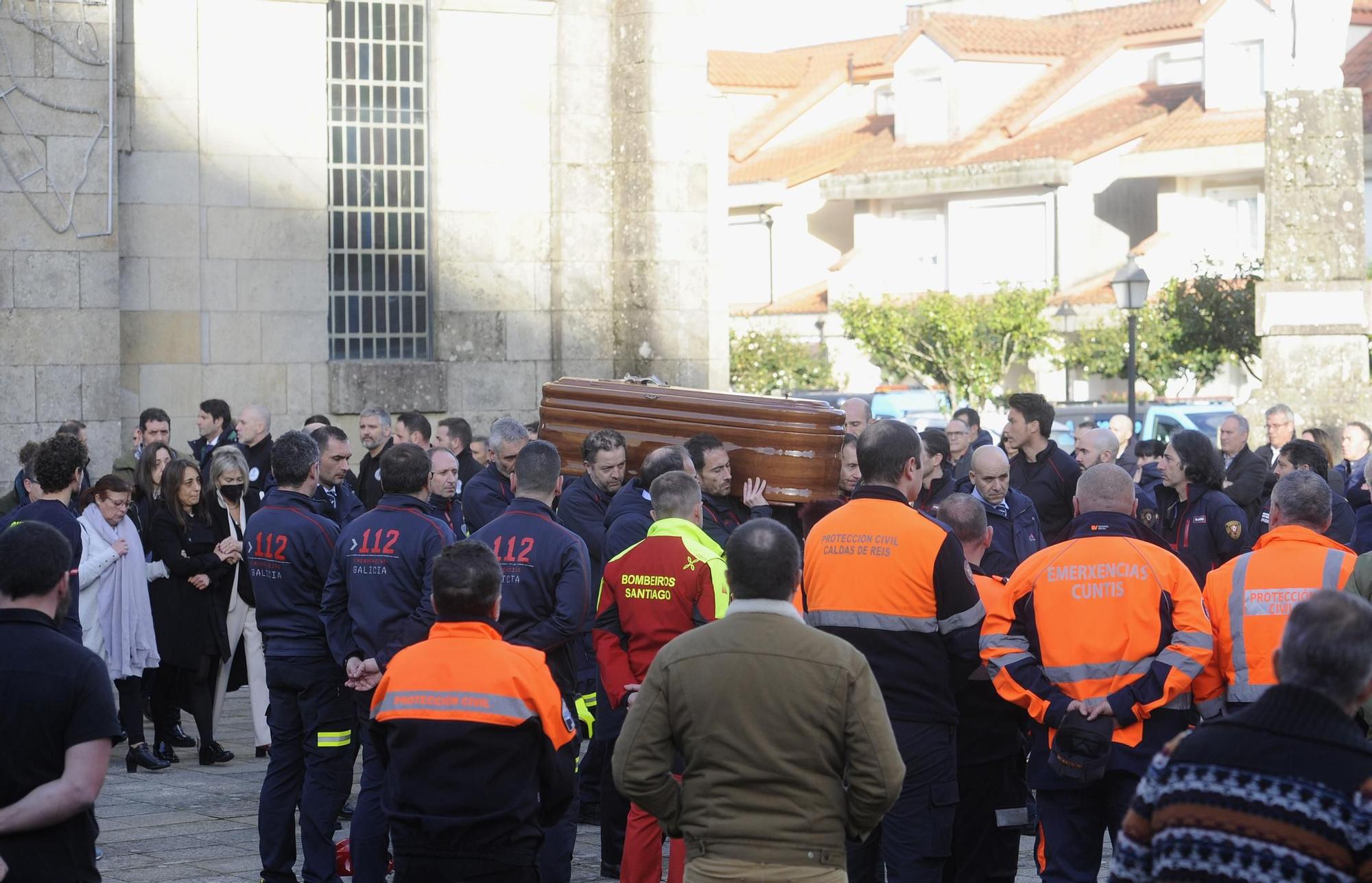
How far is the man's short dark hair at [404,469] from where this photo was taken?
711 cm

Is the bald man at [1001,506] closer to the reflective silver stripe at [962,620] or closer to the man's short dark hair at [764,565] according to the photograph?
the reflective silver stripe at [962,620]

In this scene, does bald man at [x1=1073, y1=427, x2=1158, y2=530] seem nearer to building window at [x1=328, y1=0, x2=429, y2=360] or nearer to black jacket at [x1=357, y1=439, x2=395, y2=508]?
black jacket at [x1=357, y1=439, x2=395, y2=508]

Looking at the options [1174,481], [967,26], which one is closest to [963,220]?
[967,26]

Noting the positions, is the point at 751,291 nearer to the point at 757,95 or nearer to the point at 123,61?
the point at 757,95

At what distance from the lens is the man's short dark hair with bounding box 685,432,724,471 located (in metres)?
8.49

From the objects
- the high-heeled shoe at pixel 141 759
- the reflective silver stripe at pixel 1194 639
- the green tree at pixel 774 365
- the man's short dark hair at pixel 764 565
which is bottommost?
the high-heeled shoe at pixel 141 759

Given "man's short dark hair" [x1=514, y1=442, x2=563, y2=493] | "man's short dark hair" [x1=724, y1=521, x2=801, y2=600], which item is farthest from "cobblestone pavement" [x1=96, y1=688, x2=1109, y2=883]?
"man's short dark hair" [x1=724, y1=521, x2=801, y2=600]

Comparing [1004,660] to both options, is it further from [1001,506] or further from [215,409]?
[215,409]

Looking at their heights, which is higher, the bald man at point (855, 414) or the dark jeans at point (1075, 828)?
the bald man at point (855, 414)

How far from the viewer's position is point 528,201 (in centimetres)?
1538

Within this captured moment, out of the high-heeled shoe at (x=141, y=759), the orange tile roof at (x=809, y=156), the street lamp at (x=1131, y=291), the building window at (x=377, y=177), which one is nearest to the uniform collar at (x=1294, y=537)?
the high-heeled shoe at (x=141, y=759)

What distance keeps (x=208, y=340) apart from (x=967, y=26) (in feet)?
134

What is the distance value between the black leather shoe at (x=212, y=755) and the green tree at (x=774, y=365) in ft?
119

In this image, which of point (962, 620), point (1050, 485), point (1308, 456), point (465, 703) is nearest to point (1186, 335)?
point (1050, 485)
